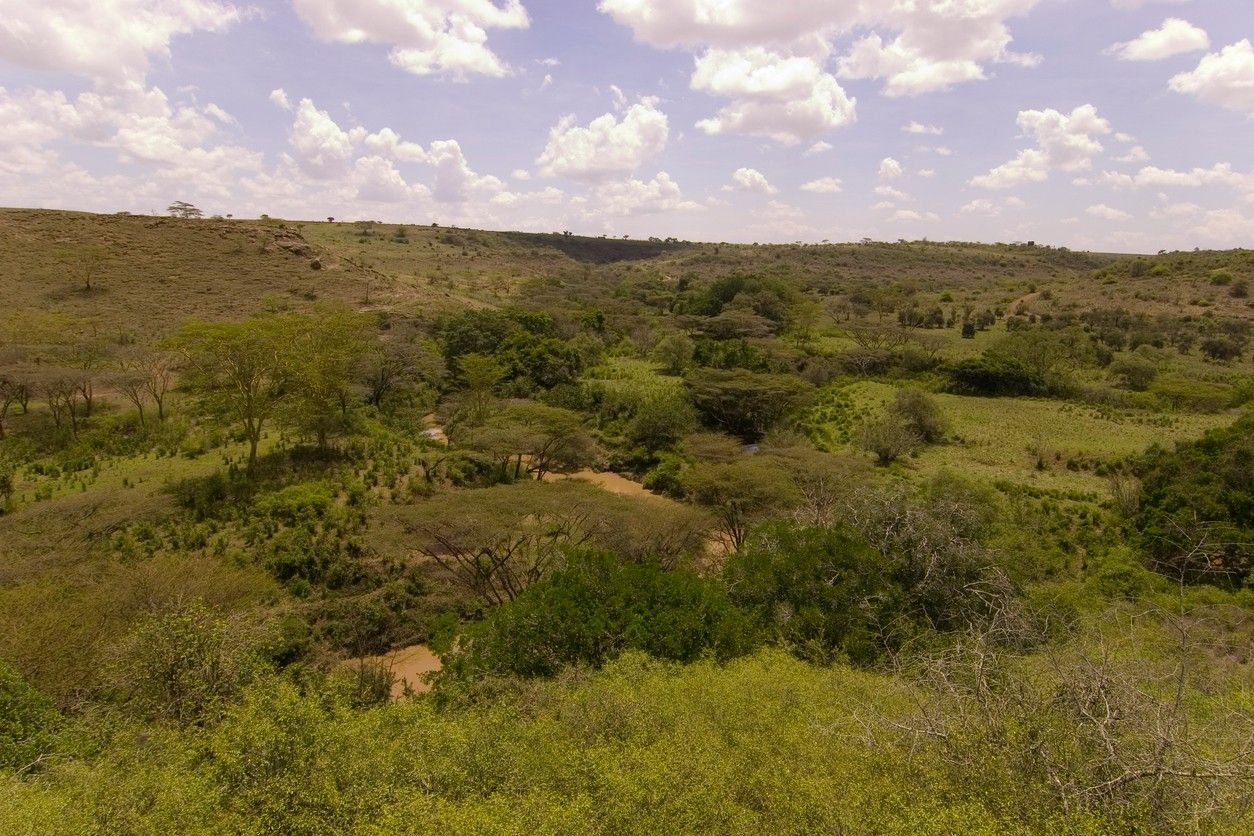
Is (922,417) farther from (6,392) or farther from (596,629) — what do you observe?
(6,392)

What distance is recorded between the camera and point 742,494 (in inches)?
744

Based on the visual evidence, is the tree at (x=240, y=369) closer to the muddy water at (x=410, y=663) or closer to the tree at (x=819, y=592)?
the muddy water at (x=410, y=663)

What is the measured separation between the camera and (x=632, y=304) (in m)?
63.0

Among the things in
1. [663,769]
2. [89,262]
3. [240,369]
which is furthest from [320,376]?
[89,262]

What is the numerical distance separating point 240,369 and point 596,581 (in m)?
16.1

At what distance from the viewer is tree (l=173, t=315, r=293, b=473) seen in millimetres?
20531

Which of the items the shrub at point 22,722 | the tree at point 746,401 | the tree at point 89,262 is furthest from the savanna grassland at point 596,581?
the tree at point 89,262

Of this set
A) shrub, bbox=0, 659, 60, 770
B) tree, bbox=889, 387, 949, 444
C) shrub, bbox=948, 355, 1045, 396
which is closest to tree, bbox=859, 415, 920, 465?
tree, bbox=889, 387, 949, 444

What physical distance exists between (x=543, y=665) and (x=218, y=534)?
1172 centimetres

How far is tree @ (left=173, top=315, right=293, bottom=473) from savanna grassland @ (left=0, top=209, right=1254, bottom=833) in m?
0.14

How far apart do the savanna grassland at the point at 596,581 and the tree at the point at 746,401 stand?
15 centimetres

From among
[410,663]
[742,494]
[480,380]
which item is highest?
[480,380]

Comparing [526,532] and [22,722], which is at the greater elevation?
[22,722]

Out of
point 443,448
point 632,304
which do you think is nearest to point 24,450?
point 443,448
